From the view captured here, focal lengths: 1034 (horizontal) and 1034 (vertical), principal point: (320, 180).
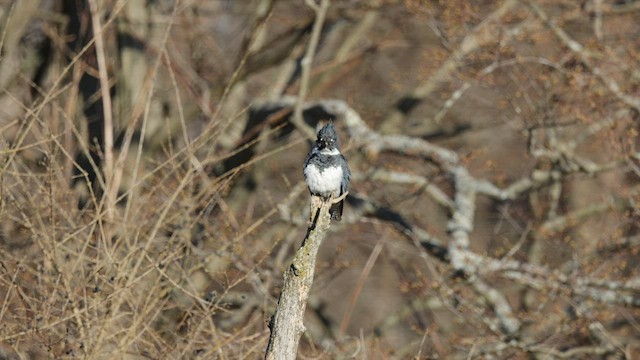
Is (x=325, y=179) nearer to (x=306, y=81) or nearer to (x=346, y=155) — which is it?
(x=306, y=81)

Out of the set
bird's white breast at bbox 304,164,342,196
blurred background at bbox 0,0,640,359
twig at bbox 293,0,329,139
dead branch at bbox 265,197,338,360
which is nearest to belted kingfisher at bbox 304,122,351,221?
bird's white breast at bbox 304,164,342,196

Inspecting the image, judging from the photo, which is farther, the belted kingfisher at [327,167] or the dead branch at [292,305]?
the belted kingfisher at [327,167]

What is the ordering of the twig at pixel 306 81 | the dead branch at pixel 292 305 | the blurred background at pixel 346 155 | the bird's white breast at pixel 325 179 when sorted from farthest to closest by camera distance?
1. the twig at pixel 306 81
2. the blurred background at pixel 346 155
3. the bird's white breast at pixel 325 179
4. the dead branch at pixel 292 305

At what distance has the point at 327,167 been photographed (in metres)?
6.00

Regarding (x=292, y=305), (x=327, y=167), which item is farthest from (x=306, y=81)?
(x=292, y=305)

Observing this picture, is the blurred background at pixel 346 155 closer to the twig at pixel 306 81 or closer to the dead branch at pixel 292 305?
the twig at pixel 306 81

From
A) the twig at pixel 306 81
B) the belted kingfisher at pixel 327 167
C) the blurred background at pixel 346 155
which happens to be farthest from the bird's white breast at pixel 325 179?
the twig at pixel 306 81

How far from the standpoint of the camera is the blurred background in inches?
264

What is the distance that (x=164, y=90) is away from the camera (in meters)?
10.3

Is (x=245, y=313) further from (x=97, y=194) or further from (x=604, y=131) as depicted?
(x=604, y=131)

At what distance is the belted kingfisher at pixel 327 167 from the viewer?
5906 mm

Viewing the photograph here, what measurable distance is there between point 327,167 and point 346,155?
3650 mm

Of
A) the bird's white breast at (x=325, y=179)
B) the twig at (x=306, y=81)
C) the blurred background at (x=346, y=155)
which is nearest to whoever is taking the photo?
the bird's white breast at (x=325, y=179)

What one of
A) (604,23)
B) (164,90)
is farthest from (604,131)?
(164,90)
